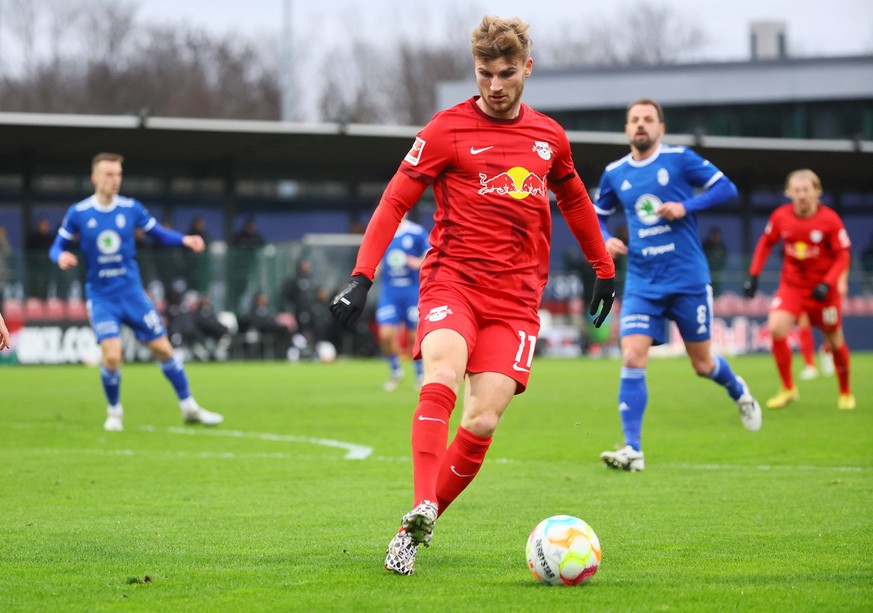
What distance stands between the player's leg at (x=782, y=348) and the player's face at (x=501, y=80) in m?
9.19

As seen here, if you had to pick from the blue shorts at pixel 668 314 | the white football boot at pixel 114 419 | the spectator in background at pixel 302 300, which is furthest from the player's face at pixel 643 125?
the spectator in background at pixel 302 300

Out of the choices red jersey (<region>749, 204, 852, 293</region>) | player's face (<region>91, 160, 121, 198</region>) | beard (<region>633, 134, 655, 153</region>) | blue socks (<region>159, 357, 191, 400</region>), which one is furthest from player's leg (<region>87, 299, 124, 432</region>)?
red jersey (<region>749, 204, 852, 293</region>)

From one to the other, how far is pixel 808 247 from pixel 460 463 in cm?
971

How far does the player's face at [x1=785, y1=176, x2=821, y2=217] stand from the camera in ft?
47.1

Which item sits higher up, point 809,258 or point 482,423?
point 809,258

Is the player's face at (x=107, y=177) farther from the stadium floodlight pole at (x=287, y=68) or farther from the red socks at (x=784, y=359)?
the stadium floodlight pole at (x=287, y=68)

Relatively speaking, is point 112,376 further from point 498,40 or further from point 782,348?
point 498,40

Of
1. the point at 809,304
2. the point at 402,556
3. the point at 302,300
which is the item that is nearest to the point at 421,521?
the point at 402,556

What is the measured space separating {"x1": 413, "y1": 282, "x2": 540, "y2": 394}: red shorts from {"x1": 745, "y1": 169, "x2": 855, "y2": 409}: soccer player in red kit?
9.08 meters

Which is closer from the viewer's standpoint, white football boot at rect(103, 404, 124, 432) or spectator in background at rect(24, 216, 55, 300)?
white football boot at rect(103, 404, 124, 432)

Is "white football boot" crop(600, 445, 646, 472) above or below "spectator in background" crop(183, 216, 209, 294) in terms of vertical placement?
below

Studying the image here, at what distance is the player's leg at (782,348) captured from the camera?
1441cm

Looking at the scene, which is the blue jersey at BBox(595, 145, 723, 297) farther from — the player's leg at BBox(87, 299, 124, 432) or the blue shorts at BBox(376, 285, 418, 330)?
the blue shorts at BBox(376, 285, 418, 330)

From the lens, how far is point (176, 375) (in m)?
12.8
